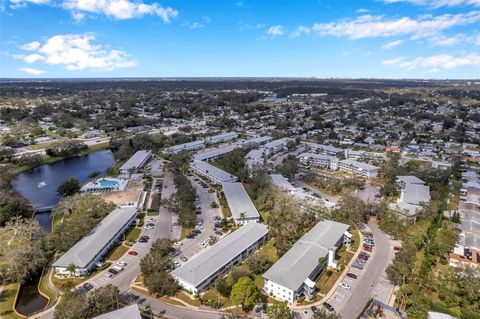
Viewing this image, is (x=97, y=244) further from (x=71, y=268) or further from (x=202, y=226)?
(x=202, y=226)

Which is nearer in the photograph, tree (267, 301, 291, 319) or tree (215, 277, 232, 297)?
tree (267, 301, 291, 319)

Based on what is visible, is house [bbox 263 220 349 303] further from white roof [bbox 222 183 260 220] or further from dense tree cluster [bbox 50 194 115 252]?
dense tree cluster [bbox 50 194 115 252]

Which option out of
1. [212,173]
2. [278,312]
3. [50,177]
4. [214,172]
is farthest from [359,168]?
[50,177]

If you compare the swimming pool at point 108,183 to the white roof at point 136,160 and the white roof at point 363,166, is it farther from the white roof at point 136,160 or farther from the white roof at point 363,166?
the white roof at point 363,166

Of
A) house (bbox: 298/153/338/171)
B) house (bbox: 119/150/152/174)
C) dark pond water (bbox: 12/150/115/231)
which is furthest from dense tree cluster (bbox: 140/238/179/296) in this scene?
house (bbox: 298/153/338/171)

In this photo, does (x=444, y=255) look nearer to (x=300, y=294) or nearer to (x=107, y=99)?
(x=300, y=294)

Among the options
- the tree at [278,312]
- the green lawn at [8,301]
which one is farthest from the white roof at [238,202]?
the green lawn at [8,301]
